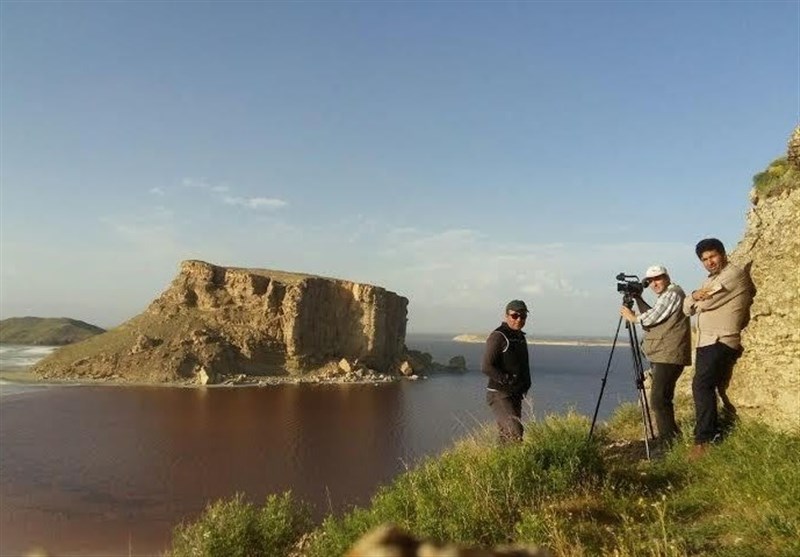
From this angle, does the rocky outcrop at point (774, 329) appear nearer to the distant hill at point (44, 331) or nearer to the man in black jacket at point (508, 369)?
the man in black jacket at point (508, 369)

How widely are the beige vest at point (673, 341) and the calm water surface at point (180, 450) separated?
171 cm

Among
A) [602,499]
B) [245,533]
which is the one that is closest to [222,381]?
[245,533]

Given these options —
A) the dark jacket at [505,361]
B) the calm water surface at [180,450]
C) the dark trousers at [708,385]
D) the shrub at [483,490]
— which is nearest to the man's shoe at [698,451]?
the dark trousers at [708,385]

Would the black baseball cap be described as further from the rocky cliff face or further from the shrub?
the rocky cliff face

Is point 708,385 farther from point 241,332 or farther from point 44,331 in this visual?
point 44,331

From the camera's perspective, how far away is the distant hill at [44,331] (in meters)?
130

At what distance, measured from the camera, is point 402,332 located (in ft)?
296

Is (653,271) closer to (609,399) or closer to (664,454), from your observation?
(664,454)

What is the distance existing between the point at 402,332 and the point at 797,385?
84955 mm

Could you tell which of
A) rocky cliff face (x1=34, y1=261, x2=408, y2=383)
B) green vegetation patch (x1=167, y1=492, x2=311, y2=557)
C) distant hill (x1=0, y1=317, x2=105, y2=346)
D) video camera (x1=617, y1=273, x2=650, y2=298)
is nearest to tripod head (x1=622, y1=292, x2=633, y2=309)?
video camera (x1=617, y1=273, x2=650, y2=298)

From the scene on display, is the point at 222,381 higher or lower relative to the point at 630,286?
lower

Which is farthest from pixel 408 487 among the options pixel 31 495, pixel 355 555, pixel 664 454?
pixel 31 495

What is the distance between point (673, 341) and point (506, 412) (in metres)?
2.20

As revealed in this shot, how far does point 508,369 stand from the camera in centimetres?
744
